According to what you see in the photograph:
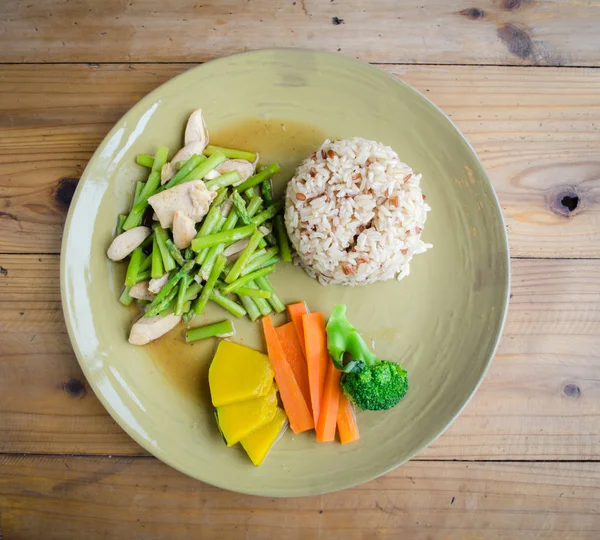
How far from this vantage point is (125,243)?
280 centimetres

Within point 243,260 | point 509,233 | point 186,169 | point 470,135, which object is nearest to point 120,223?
point 186,169

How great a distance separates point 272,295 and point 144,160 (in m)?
1.03

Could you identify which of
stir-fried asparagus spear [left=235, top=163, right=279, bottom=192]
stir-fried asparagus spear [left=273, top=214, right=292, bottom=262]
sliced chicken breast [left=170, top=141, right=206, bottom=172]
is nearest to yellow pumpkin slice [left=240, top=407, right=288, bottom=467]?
stir-fried asparagus spear [left=273, top=214, right=292, bottom=262]

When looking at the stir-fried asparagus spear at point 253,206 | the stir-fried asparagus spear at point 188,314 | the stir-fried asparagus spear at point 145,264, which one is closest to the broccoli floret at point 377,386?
the stir-fried asparagus spear at point 188,314

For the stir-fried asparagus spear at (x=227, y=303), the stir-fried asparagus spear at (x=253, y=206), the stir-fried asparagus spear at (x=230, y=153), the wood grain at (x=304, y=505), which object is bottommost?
the wood grain at (x=304, y=505)

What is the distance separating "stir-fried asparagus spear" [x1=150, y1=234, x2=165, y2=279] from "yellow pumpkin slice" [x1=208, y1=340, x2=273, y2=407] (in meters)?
0.52

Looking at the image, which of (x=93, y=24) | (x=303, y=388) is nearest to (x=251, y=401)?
(x=303, y=388)

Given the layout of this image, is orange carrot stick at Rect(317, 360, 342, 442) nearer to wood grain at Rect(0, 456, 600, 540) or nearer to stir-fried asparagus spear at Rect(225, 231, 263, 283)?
wood grain at Rect(0, 456, 600, 540)

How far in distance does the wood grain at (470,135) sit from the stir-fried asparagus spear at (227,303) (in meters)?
1.02

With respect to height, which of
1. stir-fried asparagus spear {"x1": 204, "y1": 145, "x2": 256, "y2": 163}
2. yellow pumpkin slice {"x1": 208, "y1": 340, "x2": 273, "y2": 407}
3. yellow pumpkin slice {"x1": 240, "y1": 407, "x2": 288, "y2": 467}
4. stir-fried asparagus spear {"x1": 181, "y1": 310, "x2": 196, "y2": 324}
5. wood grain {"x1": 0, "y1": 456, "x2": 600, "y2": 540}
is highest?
stir-fried asparagus spear {"x1": 204, "y1": 145, "x2": 256, "y2": 163}

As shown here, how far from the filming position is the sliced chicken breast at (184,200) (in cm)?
273

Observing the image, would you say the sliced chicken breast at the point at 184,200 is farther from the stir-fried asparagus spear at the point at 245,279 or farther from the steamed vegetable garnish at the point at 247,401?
the steamed vegetable garnish at the point at 247,401

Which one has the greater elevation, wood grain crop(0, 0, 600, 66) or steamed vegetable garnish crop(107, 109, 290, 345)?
wood grain crop(0, 0, 600, 66)

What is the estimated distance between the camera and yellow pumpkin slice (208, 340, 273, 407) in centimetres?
274
